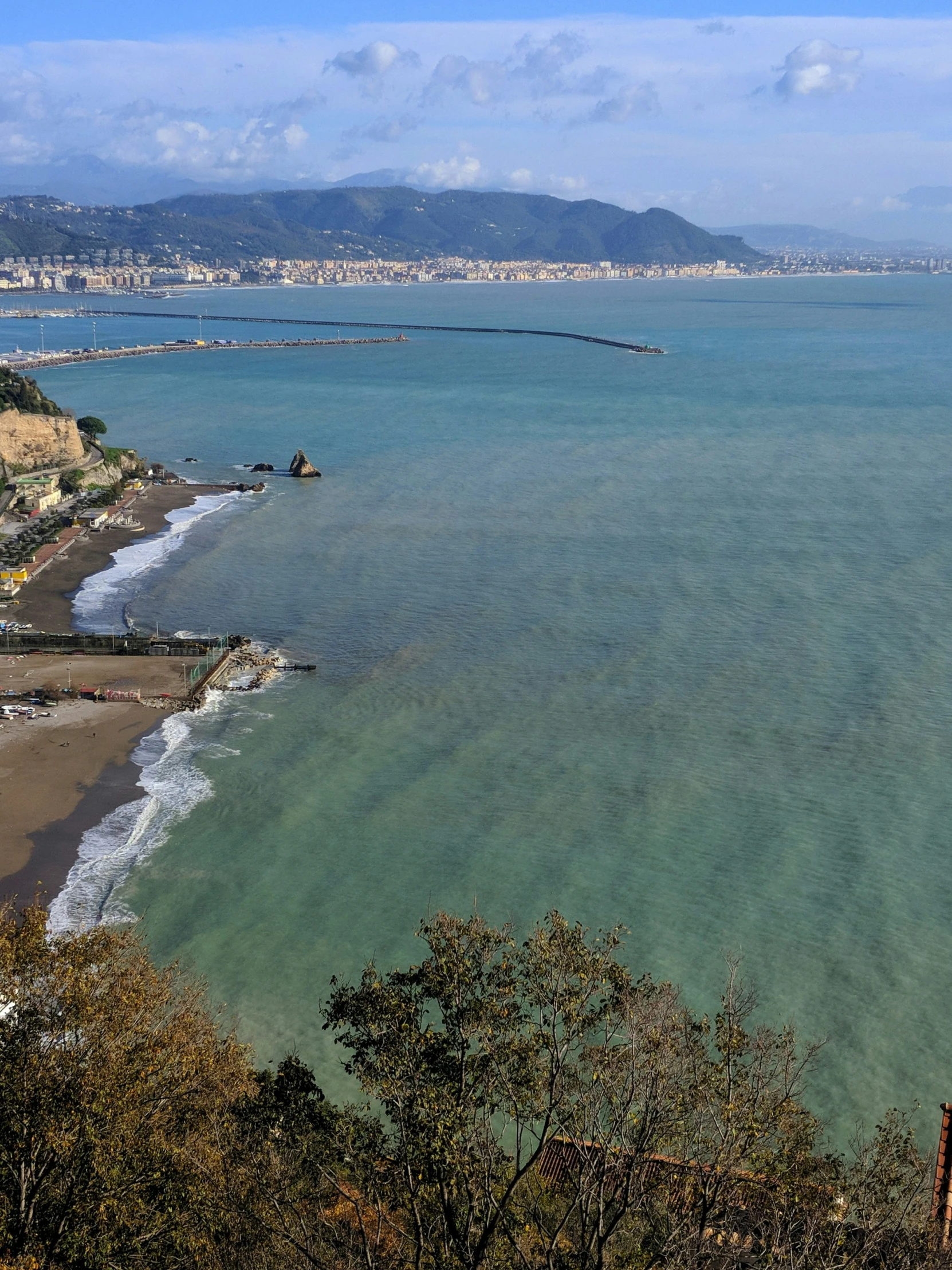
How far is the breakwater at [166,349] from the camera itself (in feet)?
355

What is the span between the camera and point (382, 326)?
476ft

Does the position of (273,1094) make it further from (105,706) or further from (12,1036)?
(105,706)

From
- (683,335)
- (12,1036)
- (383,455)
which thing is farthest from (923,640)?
(683,335)

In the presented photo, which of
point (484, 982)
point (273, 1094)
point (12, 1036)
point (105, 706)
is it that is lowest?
point (105, 706)

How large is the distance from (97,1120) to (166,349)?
122m

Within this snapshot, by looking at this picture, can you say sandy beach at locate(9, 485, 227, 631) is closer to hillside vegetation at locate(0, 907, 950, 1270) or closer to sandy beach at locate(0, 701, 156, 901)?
sandy beach at locate(0, 701, 156, 901)

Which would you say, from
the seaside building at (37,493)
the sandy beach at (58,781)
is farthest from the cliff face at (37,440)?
the sandy beach at (58,781)

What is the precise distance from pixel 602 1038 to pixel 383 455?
50366mm

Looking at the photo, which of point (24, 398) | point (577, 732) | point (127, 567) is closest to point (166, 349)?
point (24, 398)

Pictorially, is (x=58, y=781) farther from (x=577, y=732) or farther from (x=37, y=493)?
(x=37, y=493)

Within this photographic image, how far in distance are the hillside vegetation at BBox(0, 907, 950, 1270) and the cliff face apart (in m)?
50.7

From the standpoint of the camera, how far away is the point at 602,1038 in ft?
54.9

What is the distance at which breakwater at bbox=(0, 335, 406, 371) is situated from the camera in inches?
4264

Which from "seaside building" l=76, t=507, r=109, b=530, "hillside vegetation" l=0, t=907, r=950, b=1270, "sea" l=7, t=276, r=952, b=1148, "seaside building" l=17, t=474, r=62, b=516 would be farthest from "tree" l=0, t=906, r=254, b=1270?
"seaside building" l=17, t=474, r=62, b=516
